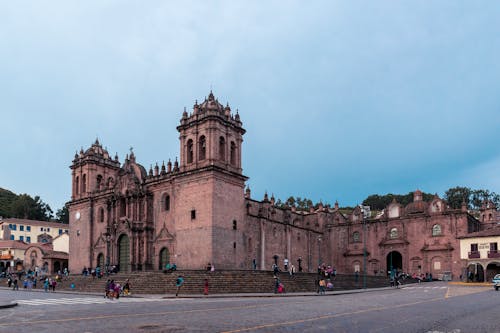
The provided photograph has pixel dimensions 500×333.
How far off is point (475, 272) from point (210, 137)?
32.4m

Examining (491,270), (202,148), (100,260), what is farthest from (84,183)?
(491,270)

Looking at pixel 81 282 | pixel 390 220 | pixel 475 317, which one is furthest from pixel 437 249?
pixel 475 317

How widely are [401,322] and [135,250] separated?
37079 millimetres

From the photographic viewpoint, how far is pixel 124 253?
49.8 meters

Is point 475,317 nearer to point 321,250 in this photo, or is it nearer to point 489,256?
point 489,256

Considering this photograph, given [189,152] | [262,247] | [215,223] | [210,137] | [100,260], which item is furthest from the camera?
[100,260]

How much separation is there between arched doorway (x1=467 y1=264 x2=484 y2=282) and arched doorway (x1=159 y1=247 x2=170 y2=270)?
101 feet

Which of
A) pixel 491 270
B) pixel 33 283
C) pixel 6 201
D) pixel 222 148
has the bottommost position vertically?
pixel 491 270

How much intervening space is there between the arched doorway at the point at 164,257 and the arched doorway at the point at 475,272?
101 ft

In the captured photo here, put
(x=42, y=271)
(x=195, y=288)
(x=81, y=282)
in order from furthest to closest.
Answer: (x=42, y=271), (x=81, y=282), (x=195, y=288)

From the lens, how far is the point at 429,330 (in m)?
13.0

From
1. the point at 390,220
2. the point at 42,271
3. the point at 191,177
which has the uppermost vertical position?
the point at 191,177

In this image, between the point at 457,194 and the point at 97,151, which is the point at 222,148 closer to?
the point at 97,151

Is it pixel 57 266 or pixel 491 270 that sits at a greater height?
pixel 57 266
